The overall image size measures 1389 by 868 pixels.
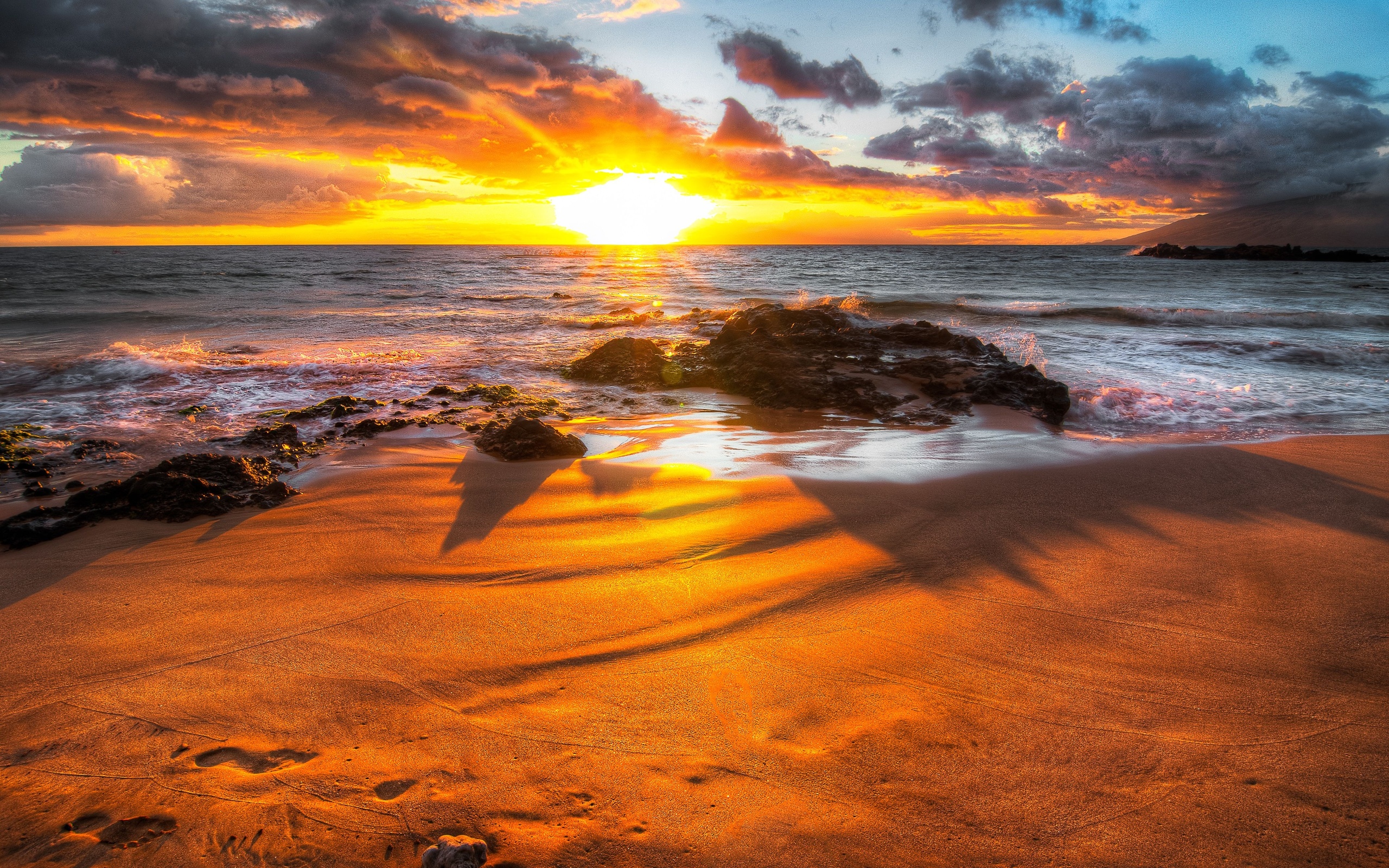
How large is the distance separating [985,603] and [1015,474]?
2127 millimetres

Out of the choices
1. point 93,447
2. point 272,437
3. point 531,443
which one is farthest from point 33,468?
point 531,443

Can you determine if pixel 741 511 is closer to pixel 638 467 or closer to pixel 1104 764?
pixel 638 467

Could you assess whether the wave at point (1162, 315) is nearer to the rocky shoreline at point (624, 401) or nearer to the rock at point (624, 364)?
the rocky shoreline at point (624, 401)

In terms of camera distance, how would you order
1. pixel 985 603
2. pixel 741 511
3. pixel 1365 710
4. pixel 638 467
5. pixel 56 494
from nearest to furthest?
pixel 1365 710
pixel 985 603
pixel 741 511
pixel 56 494
pixel 638 467

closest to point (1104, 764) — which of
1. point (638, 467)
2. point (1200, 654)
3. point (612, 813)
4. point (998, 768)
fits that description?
point (998, 768)

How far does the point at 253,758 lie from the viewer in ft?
6.58

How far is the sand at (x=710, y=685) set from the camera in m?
1.75

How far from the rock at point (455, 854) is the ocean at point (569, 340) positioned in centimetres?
520

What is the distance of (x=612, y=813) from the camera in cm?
179

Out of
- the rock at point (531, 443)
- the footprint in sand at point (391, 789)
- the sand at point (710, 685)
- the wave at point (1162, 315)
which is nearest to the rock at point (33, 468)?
the sand at point (710, 685)

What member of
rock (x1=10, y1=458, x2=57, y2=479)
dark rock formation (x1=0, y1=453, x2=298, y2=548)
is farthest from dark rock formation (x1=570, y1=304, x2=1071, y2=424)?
rock (x1=10, y1=458, x2=57, y2=479)

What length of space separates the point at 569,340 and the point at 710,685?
12025 mm

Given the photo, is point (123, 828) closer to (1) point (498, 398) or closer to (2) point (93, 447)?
(2) point (93, 447)

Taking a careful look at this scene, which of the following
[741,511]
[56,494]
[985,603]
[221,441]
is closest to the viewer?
[985,603]
